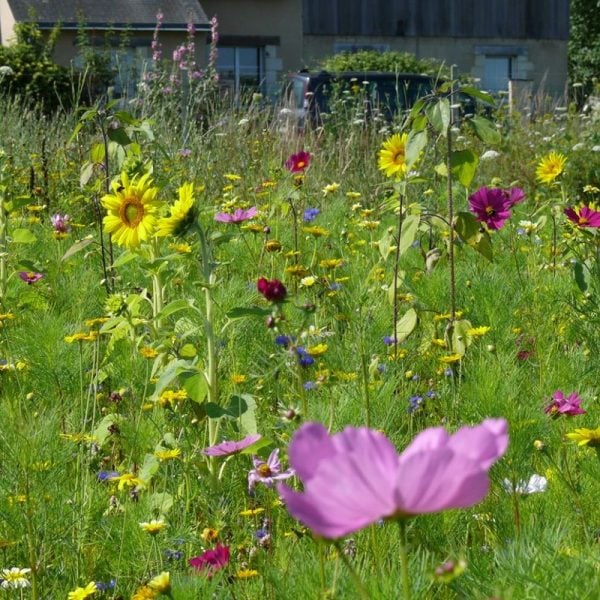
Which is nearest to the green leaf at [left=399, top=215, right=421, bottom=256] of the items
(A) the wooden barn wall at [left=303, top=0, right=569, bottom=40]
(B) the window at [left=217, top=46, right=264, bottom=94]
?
(B) the window at [left=217, top=46, right=264, bottom=94]

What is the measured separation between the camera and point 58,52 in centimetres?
2242

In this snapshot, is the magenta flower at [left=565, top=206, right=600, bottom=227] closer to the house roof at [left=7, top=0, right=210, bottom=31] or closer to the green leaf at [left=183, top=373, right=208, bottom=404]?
the green leaf at [left=183, top=373, right=208, bottom=404]

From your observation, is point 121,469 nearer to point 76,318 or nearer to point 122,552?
point 122,552

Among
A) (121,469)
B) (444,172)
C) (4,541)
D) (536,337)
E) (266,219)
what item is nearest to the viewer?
(4,541)

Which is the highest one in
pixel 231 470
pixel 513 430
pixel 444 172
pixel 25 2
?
pixel 25 2

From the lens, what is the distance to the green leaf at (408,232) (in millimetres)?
2943

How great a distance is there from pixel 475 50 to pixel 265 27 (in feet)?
18.9

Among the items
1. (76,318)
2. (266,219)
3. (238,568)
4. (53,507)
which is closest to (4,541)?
(53,507)

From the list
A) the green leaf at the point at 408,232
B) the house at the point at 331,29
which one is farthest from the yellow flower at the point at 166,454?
the house at the point at 331,29

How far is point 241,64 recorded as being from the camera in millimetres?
24859

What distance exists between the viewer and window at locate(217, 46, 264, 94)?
975 inches

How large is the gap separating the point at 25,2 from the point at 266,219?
19602 mm

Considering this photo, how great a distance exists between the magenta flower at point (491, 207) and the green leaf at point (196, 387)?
133cm

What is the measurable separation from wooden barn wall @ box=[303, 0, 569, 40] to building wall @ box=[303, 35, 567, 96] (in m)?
0.14
